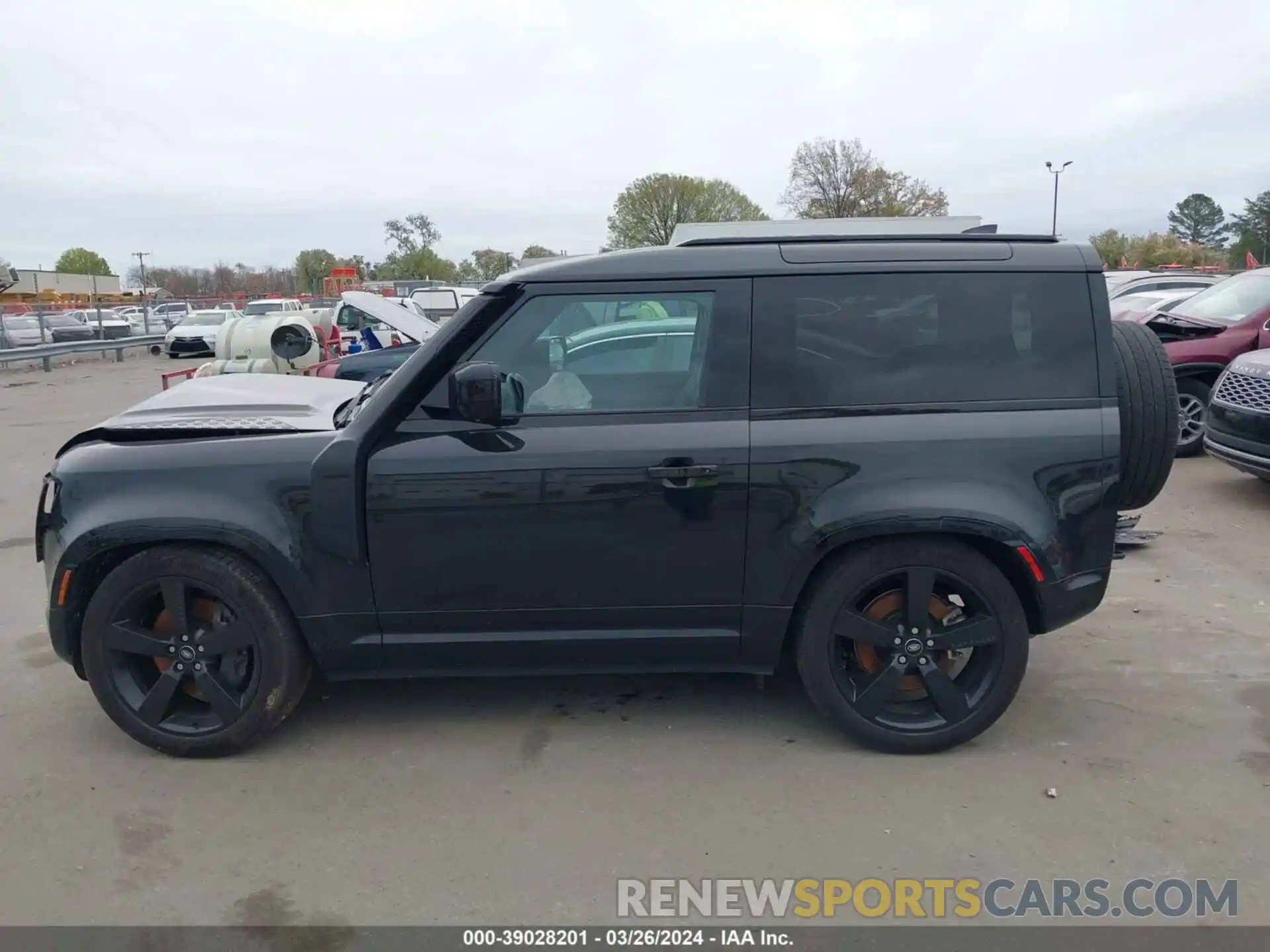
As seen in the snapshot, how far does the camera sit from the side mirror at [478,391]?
3459 mm

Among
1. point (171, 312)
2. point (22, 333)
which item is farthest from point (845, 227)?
point (171, 312)

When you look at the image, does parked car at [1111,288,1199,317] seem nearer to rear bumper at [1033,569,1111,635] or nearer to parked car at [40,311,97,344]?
rear bumper at [1033,569,1111,635]

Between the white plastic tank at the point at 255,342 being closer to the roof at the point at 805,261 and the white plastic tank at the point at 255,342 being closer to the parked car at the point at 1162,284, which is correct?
the roof at the point at 805,261

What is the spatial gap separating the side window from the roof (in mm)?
88

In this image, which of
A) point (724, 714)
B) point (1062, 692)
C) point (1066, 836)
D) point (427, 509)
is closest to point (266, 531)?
point (427, 509)

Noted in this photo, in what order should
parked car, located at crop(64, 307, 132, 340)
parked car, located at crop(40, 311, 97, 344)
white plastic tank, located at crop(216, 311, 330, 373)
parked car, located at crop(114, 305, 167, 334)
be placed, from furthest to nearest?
1. parked car, located at crop(114, 305, 167, 334)
2. parked car, located at crop(64, 307, 132, 340)
3. parked car, located at crop(40, 311, 97, 344)
4. white plastic tank, located at crop(216, 311, 330, 373)

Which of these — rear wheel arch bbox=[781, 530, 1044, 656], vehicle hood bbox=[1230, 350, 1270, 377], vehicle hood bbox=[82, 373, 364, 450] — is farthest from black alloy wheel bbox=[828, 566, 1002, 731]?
vehicle hood bbox=[1230, 350, 1270, 377]

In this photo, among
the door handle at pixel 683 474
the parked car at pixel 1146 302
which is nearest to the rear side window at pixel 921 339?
the door handle at pixel 683 474

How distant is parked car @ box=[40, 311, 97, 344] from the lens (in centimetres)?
2817

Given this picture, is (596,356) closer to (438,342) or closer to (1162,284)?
(438,342)

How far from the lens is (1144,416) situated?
12.5 feet

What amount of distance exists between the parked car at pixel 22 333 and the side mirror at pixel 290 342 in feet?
60.7

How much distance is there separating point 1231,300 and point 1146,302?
4329 millimetres

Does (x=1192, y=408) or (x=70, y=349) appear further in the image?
(x=70, y=349)
